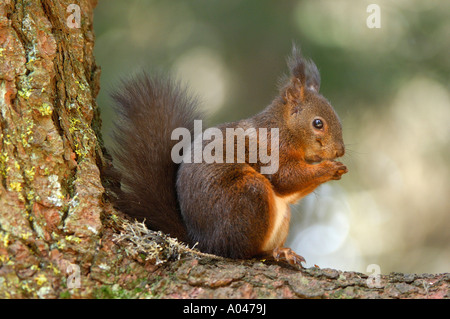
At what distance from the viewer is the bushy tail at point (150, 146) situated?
75.0 inches

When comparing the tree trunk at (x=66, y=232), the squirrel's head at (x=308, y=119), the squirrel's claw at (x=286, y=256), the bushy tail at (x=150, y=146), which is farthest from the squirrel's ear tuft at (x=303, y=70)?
the tree trunk at (x=66, y=232)

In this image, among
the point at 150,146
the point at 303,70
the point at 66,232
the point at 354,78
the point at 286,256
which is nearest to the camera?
the point at 66,232

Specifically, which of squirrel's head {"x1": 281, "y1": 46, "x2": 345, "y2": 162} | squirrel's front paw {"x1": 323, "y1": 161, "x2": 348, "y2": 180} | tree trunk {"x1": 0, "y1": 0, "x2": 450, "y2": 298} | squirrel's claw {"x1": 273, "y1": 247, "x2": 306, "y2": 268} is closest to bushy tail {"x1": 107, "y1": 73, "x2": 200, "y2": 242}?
tree trunk {"x1": 0, "y1": 0, "x2": 450, "y2": 298}

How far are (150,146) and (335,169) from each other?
82 cm

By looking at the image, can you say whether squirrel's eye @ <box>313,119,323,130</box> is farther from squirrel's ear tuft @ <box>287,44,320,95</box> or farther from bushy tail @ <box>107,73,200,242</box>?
bushy tail @ <box>107,73,200,242</box>

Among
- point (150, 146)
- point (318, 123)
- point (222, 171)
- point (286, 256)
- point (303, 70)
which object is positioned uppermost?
point (303, 70)

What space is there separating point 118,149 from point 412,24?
1.93 metres

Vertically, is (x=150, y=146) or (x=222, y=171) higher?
(x=150, y=146)

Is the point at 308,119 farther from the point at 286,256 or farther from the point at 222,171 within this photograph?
the point at 286,256

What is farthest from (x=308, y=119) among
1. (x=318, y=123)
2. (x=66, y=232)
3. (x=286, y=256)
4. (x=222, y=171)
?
(x=66, y=232)

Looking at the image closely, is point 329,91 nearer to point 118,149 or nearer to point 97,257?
point 118,149

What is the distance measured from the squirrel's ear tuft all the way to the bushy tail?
1.88 ft

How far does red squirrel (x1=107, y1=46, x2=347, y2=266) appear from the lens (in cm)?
189

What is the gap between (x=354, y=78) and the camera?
9.23 ft
